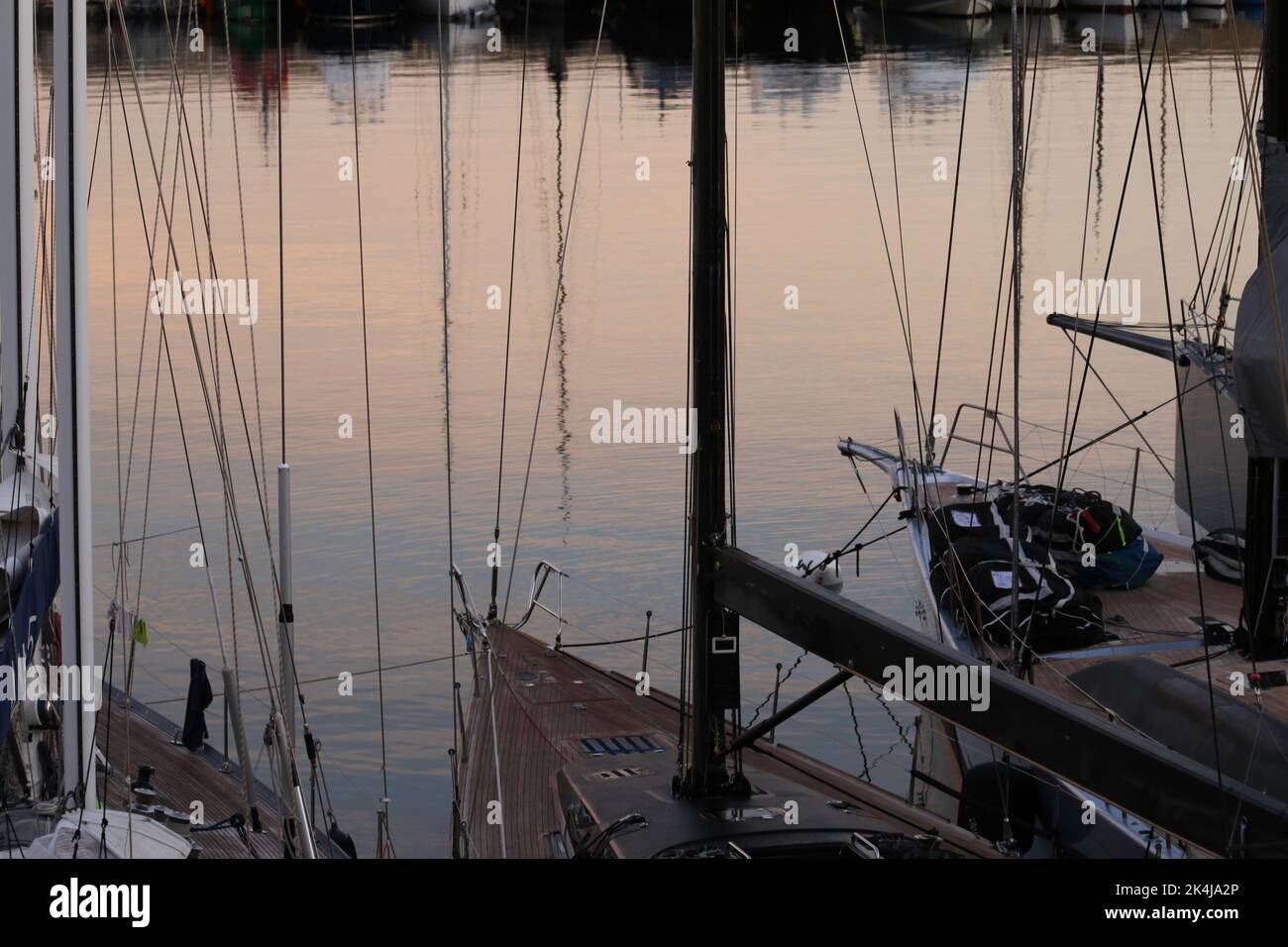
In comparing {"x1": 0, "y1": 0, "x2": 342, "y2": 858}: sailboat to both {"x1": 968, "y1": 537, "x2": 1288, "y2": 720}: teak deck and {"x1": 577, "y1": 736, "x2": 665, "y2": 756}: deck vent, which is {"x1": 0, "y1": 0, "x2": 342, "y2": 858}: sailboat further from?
{"x1": 968, "y1": 537, "x2": 1288, "y2": 720}: teak deck

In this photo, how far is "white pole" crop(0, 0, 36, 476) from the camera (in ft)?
29.1

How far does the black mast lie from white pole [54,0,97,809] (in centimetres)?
230

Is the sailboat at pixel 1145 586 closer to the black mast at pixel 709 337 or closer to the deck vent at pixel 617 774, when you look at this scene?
the black mast at pixel 709 337

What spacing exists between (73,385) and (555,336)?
15783 mm

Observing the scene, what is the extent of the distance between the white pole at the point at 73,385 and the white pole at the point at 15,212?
2150 mm

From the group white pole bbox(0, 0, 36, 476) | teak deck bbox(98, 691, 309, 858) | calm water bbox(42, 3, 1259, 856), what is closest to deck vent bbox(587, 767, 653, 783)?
teak deck bbox(98, 691, 309, 858)

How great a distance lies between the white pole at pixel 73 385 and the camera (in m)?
6.73

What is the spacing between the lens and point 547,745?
30.9ft

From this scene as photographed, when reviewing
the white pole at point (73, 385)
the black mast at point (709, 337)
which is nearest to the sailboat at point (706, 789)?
the black mast at point (709, 337)

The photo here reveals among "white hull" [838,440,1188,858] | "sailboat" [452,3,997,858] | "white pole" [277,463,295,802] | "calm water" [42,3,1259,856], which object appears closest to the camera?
"sailboat" [452,3,997,858]

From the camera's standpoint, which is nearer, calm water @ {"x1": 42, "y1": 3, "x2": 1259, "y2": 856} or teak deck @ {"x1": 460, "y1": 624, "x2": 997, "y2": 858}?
teak deck @ {"x1": 460, "y1": 624, "x2": 997, "y2": 858}

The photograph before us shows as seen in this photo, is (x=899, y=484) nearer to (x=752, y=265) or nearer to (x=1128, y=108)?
(x=752, y=265)

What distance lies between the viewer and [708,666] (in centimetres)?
688
